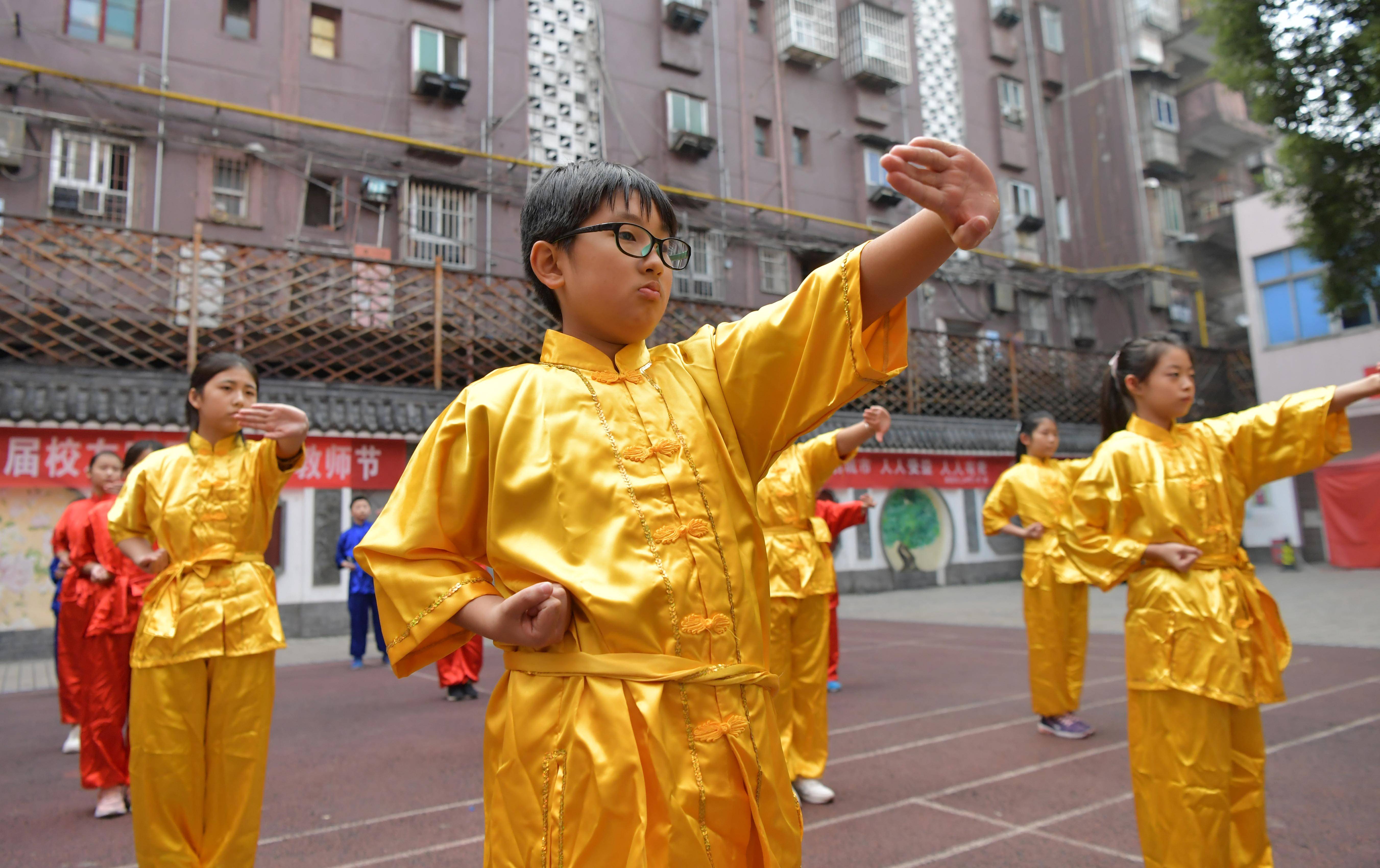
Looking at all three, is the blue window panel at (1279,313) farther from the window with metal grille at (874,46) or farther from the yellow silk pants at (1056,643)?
the yellow silk pants at (1056,643)

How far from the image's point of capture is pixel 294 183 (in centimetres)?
1120

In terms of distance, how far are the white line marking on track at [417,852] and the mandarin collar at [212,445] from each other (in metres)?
1.47

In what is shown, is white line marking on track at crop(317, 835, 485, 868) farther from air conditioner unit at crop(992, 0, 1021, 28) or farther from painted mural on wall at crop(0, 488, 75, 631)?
air conditioner unit at crop(992, 0, 1021, 28)

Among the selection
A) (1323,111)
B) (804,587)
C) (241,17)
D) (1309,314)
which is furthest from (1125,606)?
(241,17)

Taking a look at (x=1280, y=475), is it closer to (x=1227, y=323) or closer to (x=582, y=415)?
(x=582, y=415)

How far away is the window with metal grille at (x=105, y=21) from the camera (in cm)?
1030

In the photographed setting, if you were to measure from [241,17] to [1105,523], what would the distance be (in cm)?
1247

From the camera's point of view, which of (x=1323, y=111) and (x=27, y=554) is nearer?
(x=1323, y=111)

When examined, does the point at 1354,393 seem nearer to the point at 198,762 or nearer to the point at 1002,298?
the point at 198,762

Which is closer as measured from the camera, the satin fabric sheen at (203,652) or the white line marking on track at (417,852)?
the satin fabric sheen at (203,652)

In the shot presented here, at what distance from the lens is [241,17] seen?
448 inches

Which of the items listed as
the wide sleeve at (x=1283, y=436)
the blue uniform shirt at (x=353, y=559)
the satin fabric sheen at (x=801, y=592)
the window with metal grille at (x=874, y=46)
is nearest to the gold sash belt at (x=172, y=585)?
the satin fabric sheen at (x=801, y=592)

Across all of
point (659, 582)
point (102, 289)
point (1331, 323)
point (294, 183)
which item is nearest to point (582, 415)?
point (659, 582)

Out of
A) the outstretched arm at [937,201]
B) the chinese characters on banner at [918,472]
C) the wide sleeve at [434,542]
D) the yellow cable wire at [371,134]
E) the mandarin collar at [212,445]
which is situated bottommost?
the wide sleeve at [434,542]
